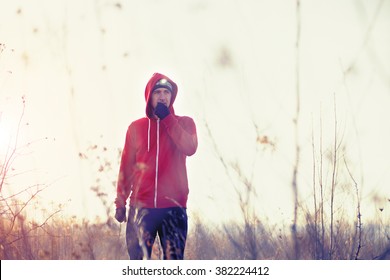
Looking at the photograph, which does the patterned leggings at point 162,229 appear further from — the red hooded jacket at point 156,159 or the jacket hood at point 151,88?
the jacket hood at point 151,88

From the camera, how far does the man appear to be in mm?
3236

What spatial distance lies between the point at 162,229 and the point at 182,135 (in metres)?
0.54

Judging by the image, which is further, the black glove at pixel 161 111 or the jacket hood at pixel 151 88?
the jacket hood at pixel 151 88

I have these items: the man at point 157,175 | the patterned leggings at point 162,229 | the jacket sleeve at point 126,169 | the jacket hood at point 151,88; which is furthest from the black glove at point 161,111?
the patterned leggings at point 162,229

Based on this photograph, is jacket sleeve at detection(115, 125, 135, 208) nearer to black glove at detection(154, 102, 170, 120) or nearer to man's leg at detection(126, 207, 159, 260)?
man's leg at detection(126, 207, 159, 260)

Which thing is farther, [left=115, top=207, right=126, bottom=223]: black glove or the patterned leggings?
[left=115, top=207, right=126, bottom=223]: black glove

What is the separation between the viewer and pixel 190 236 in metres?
4.61

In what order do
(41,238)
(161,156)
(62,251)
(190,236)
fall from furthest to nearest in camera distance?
(190,236) → (41,238) → (62,251) → (161,156)

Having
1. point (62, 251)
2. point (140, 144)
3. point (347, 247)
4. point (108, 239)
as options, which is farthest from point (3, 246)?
point (347, 247)

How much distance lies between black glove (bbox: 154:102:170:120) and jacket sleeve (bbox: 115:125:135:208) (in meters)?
0.23

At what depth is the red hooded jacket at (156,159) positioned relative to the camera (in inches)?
129

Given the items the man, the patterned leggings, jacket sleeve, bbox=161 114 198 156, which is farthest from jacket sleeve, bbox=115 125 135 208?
jacket sleeve, bbox=161 114 198 156

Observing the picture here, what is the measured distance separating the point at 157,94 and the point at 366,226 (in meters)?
1.55
